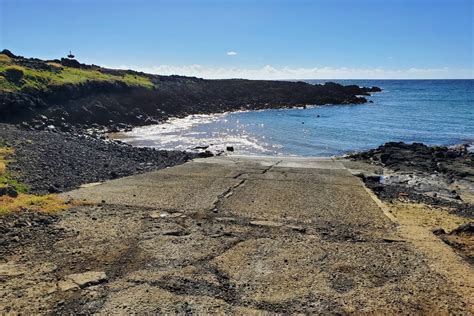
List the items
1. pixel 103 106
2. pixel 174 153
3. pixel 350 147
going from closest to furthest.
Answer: pixel 174 153 < pixel 350 147 < pixel 103 106

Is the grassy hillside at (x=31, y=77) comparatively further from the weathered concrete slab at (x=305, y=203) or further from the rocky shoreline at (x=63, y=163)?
the weathered concrete slab at (x=305, y=203)

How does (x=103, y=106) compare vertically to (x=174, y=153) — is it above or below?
above

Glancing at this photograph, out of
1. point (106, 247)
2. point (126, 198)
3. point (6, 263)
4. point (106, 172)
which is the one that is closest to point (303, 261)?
point (106, 247)

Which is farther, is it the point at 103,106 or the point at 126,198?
the point at 103,106

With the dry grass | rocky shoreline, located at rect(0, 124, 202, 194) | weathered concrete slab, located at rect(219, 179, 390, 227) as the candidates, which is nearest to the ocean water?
rocky shoreline, located at rect(0, 124, 202, 194)

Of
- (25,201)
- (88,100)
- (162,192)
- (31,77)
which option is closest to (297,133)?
(88,100)

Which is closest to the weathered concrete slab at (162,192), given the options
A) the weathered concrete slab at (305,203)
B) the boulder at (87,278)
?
the weathered concrete slab at (305,203)

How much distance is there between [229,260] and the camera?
6.49 metres

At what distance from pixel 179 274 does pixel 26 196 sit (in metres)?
5.46

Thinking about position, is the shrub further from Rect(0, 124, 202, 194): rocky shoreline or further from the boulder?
the boulder

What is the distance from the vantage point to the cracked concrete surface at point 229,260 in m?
5.27

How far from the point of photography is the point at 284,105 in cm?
5919

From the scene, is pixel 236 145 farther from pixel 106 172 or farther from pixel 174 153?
pixel 106 172

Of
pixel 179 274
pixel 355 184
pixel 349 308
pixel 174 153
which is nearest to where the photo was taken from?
pixel 349 308
